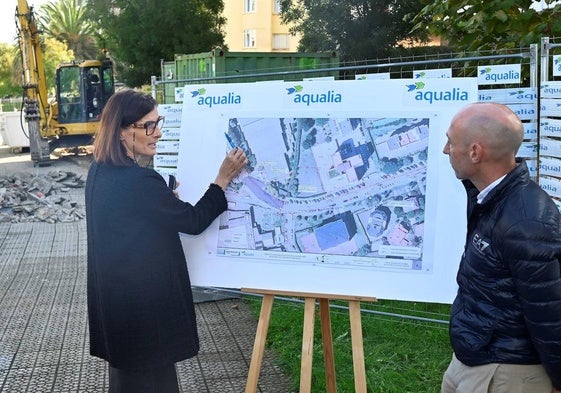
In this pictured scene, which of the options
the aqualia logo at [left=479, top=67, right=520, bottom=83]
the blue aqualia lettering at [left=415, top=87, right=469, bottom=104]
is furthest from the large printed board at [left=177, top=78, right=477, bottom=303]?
the aqualia logo at [left=479, top=67, right=520, bottom=83]

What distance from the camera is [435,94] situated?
3.26 meters

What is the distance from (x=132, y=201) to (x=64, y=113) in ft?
73.2

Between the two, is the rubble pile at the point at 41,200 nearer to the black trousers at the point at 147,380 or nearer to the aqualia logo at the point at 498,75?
the aqualia logo at the point at 498,75

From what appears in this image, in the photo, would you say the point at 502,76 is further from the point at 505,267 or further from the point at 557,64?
the point at 505,267

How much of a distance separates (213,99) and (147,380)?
1.63 metres

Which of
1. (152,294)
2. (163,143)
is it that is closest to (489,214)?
(152,294)

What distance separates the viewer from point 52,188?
15461mm

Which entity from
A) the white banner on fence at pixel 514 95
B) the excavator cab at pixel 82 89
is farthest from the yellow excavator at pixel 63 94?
→ the white banner on fence at pixel 514 95

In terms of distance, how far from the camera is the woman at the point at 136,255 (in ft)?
9.57

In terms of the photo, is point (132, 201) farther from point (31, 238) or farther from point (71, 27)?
point (71, 27)

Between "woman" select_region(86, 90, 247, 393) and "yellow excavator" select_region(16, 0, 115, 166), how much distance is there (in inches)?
777

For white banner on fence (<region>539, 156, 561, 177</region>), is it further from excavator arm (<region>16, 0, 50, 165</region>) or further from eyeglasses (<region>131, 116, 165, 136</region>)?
excavator arm (<region>16, 0, 50, 165</region>)

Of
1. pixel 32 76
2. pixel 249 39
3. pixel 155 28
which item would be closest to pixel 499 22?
pixel 155 28

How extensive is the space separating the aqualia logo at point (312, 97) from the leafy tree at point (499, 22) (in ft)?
9.22
